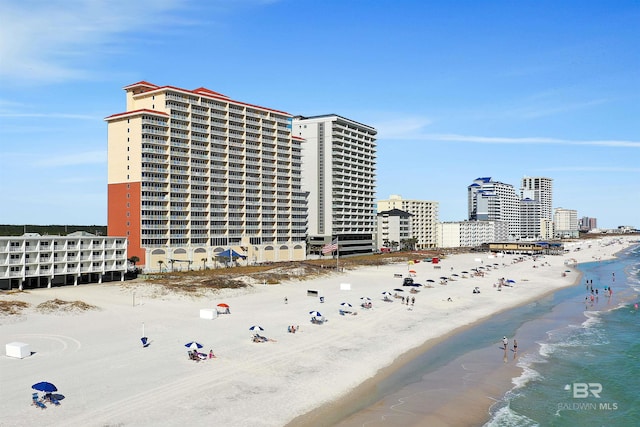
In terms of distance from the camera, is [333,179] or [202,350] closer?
[202,350]

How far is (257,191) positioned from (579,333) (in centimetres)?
9742

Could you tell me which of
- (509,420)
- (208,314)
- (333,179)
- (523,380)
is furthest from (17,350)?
(333,179)

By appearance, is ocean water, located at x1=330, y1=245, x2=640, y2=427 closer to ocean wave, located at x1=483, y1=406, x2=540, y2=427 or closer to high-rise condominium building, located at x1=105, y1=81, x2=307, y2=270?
ocean wave, located at x1=483, y1=406, x2=540, y2=427

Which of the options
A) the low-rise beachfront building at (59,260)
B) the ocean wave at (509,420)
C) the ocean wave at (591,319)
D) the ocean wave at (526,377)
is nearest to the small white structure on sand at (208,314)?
the ocean wave at (526,377)

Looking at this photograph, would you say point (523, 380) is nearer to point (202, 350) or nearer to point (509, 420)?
point (509, 420)

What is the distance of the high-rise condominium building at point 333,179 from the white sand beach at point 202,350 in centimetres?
8920

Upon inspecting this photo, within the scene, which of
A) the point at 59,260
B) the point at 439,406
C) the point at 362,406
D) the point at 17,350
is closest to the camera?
the point at 362,406

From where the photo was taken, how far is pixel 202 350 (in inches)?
1833

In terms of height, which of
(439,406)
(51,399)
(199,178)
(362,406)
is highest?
(199,178)

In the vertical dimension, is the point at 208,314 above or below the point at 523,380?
above

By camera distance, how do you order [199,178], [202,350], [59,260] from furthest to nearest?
1. [199,178]
2. [59,260]
3. [202,350]

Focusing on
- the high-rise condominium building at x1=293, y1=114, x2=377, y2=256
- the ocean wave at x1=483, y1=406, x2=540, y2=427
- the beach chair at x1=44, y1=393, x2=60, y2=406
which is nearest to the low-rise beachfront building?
the beach chair at x1=44, y1=393, x2=60, y2=406

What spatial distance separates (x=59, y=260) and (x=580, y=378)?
7808 centimetres

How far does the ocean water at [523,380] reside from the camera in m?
35.3
